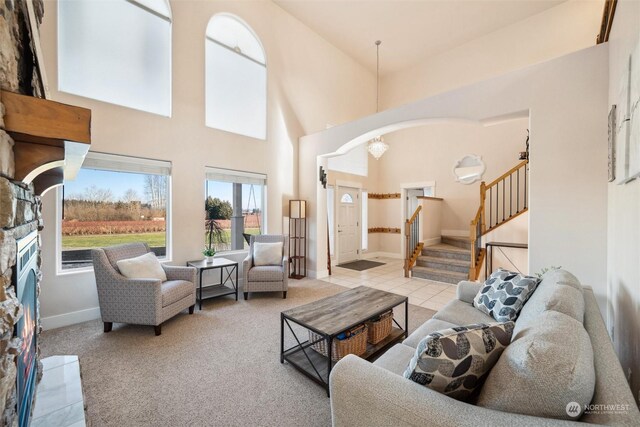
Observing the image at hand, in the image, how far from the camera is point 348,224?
6980 mm

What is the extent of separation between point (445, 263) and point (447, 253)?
37 centimetres

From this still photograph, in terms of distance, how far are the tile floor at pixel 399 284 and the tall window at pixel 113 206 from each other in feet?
9.99

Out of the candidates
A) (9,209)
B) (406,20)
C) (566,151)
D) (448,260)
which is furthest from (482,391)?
(406,20)

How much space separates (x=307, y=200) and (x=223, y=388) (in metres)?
3.71

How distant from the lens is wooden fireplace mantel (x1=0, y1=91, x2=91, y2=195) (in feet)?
3.34

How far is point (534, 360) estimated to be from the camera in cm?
85

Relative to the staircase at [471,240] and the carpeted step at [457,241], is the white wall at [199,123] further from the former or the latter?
the carpeted step at [457,241]

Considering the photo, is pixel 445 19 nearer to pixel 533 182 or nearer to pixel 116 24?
pixel 533 182

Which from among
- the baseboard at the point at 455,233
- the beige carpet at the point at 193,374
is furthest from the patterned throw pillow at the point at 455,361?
the baseboard at the point at 455,233

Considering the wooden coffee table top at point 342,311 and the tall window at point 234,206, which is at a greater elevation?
the tall window at point 234,206

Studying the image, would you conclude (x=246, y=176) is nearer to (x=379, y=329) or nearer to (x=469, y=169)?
(x=379, y=329)

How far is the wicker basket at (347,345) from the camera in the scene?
2.07 m

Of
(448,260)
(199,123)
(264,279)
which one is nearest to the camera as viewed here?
(264,279)

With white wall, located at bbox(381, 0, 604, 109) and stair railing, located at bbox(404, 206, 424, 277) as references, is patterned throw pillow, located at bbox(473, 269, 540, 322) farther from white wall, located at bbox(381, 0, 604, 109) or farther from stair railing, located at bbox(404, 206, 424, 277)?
white wall, located at bbox(381, 0, 604, 109)
